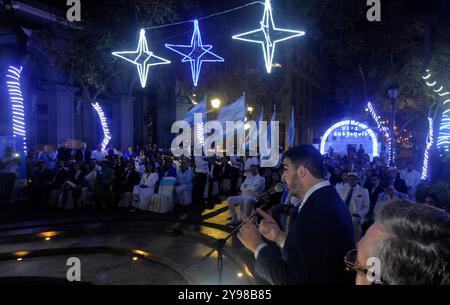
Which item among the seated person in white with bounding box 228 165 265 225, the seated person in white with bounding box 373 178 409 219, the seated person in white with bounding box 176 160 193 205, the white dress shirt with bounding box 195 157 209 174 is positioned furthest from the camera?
the white dress shirt with bounding box 195 157 209 174

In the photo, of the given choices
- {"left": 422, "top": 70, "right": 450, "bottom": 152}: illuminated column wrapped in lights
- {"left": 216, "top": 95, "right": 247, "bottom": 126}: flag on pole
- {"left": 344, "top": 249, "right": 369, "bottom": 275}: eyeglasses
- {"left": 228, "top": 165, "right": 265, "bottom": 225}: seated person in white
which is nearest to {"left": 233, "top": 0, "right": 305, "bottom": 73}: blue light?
{"left": 228, "top": 165, "right": 265, "bottom": 225}: seated person in white

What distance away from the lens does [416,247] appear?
1.15m

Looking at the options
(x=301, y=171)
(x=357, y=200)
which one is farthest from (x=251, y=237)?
(x=357, y=200)

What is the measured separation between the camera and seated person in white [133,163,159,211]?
10211 millimetres

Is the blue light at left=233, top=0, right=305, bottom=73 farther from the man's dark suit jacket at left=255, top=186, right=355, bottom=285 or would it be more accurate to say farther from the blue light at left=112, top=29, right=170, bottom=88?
the man's dark suit jacket at left=255, top=186, right=355, bottom=285

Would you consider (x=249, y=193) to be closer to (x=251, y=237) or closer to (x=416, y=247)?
(x=251, y=237)

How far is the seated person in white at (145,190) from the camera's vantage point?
33.5 feet

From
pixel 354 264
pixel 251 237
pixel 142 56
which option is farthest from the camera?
pixel 142 56

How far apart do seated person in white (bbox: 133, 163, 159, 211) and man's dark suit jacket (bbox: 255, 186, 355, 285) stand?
334 inches

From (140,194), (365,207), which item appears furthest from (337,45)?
(140,194)

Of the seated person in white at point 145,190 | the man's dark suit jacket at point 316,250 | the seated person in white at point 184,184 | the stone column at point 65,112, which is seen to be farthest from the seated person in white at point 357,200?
the stone column at point 65,112

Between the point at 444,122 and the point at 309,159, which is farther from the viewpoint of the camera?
the point at 444,122

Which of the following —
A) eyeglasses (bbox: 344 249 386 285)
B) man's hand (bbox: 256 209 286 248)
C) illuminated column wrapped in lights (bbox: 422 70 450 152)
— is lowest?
man's hand (bbox: 256 209 286 248)

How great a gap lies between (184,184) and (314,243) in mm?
8902
